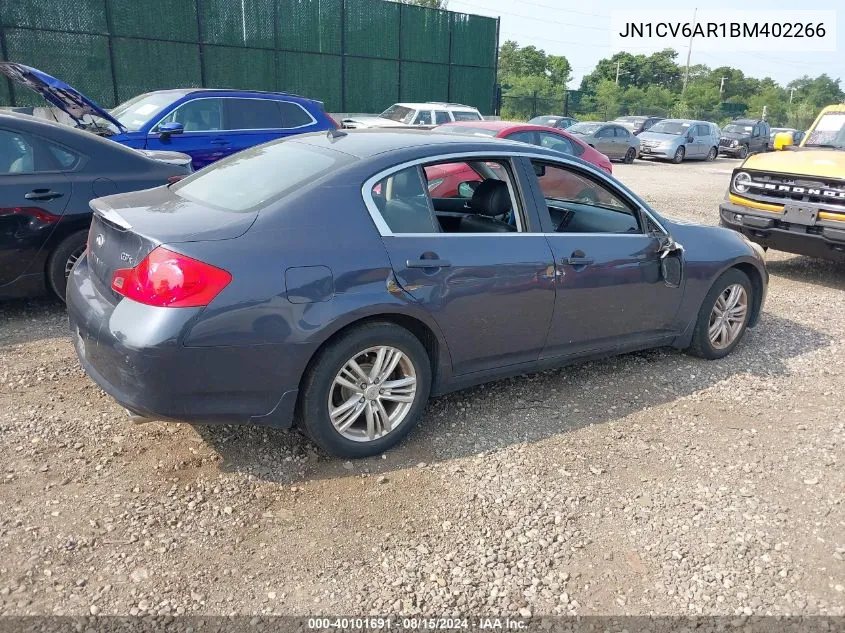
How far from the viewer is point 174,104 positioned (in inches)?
362

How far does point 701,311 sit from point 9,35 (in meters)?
18.4

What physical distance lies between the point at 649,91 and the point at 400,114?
42808 mm

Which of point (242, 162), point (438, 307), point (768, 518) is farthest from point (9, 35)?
point (768, 518)

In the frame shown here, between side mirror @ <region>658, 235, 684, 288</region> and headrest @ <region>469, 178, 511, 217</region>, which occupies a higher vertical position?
headrest @ <region>469, 178, 511, 217</region>

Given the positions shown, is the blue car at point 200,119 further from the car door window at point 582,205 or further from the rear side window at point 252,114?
the car door window at point 582,205

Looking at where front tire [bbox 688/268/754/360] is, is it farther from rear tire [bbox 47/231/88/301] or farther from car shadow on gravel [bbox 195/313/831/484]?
rear tire [bbox 47/231/88/301]

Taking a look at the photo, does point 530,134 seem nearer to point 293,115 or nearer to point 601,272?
point 293,115

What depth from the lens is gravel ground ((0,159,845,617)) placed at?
2.72m

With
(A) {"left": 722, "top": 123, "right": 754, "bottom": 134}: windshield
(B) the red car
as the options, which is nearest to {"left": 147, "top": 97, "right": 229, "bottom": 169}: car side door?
(B) the red car

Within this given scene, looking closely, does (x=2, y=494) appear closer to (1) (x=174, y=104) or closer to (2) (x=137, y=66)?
(1) (x=174, y=104)

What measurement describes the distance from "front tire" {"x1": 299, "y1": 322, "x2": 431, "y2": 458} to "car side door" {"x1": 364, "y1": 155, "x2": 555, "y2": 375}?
232 mm

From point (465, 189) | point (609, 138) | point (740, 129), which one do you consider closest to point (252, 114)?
point (465, 189)

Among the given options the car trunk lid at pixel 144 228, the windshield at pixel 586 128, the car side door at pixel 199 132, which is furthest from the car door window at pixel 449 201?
the windshield at pixel 586 128

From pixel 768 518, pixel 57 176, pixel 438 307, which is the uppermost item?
pixel 57 176
